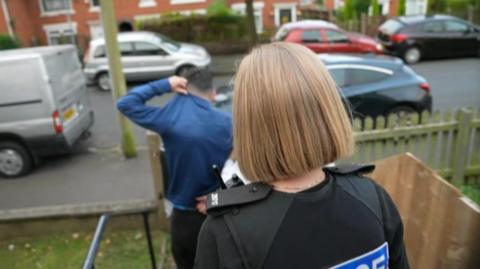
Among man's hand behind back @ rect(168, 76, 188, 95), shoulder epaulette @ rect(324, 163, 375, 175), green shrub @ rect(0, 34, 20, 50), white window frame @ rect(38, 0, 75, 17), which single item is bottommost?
green shrub @ rect(0, 34, 20, 50)

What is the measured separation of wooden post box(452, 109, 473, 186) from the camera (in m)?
4.92

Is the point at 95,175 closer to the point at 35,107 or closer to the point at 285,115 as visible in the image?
the point at 35,107

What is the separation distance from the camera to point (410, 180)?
209 centimetres

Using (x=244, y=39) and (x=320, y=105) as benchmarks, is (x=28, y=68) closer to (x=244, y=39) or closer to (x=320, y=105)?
(x=320, y=105)

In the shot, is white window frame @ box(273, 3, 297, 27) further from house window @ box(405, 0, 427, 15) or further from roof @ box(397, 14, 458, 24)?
roof @ box(397, 14, 458, 24)

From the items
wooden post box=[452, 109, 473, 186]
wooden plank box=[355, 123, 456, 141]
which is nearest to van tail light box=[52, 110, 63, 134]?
wooden plank box=[355, 123, 456, 141]

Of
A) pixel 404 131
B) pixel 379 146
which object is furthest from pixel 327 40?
pixel 379 146

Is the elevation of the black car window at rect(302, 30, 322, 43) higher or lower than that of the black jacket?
lower

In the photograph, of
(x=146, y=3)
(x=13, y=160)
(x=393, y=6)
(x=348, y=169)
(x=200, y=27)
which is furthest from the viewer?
(x=393, y=6)

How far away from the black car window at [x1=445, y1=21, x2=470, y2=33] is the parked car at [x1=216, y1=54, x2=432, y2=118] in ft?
28.0

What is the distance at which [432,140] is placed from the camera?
495cm

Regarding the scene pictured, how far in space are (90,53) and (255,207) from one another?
13540 millimetres

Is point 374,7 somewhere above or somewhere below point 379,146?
above

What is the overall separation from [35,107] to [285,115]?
6375 mm
